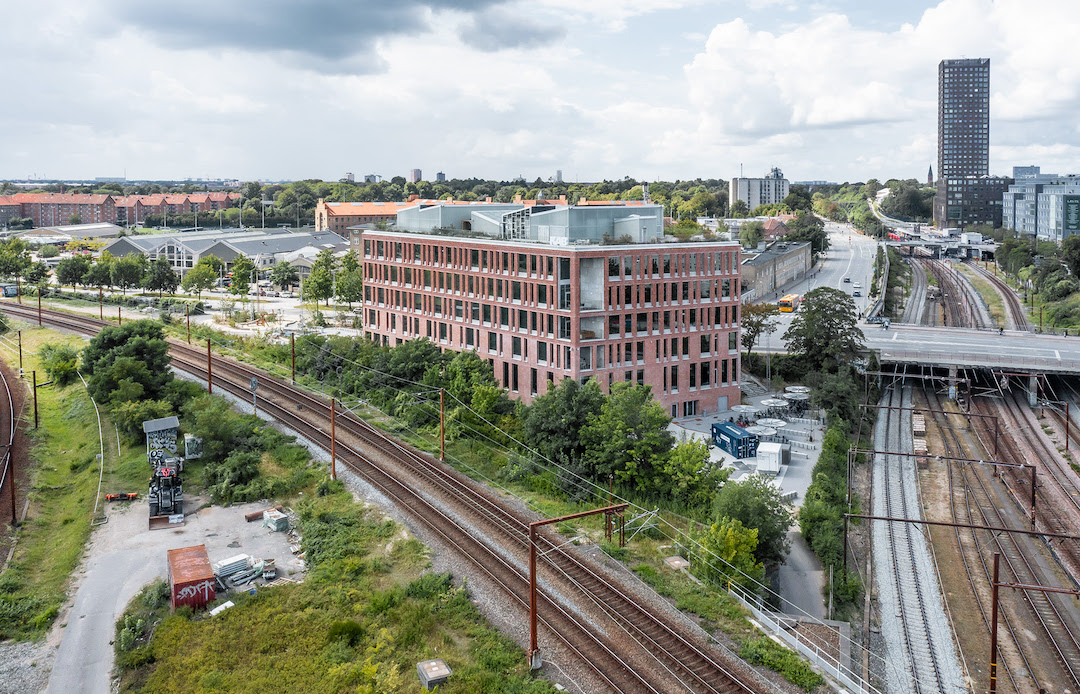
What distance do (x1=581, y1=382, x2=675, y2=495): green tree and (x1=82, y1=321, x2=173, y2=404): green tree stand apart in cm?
3267

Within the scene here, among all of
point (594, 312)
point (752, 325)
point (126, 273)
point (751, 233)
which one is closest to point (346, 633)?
point (594, 312)

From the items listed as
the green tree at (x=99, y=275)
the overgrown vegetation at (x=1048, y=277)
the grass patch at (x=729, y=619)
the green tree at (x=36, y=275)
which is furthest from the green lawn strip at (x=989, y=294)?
the green tree at (x=36, y=275)

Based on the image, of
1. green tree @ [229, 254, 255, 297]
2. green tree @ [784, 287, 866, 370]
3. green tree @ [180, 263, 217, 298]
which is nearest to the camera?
green tree @ [784, 287, 866, 370]

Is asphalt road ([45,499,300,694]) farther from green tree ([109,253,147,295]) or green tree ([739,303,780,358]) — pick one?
green tree ([109,253,147,295])

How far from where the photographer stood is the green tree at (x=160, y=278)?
416 ft

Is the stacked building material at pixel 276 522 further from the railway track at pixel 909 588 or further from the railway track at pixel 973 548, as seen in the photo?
the railway track at pixel 973 548

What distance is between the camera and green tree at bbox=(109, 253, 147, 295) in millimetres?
129750

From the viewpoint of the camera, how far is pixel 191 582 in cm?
3616

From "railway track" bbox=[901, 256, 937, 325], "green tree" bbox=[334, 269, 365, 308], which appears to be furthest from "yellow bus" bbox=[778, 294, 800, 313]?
"green tree" bbox=[334, 269, 365, 308]

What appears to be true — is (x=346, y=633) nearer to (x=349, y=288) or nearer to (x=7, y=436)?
(x=7, y=436)

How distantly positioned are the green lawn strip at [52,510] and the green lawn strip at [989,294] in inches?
4121

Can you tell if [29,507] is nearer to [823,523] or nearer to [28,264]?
[823,523]

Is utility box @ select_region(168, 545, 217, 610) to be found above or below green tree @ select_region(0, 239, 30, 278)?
below

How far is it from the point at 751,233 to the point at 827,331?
307 feet
